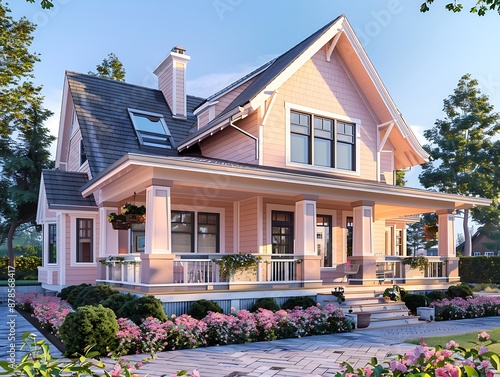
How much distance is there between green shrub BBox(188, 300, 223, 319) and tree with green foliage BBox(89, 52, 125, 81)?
24878 mm

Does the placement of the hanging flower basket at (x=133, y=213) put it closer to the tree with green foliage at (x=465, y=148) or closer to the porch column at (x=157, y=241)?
the porch column at (x=157, y=241)

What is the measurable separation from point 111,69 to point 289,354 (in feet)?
93.4

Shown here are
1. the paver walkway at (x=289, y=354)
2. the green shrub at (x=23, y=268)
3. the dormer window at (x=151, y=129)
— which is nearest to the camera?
the paver walkway at (x=289, y=354)

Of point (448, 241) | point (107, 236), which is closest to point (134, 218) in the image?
point (107, 236)

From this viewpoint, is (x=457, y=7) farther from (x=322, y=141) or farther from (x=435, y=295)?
(x=435, y=295)

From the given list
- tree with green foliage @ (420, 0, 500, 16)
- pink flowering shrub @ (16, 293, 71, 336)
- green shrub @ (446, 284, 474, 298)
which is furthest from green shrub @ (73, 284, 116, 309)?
green shrub @ (446, 284, 474, 298)

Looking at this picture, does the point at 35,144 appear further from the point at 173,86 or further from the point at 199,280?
the point at 199,280

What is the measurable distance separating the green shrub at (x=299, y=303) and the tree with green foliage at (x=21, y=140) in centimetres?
1820

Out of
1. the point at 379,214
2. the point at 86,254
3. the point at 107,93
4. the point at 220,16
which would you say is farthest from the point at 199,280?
the point at 107,93

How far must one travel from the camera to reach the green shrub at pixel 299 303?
1209 centimetres

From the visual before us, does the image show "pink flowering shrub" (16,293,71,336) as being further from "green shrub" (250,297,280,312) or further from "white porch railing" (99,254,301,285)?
"green shrub" (250,297,280,312)

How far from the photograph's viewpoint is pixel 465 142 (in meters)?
34.0

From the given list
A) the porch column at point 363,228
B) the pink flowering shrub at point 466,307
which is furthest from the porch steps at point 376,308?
the porch column at point 363,228

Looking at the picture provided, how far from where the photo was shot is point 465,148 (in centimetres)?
3434
